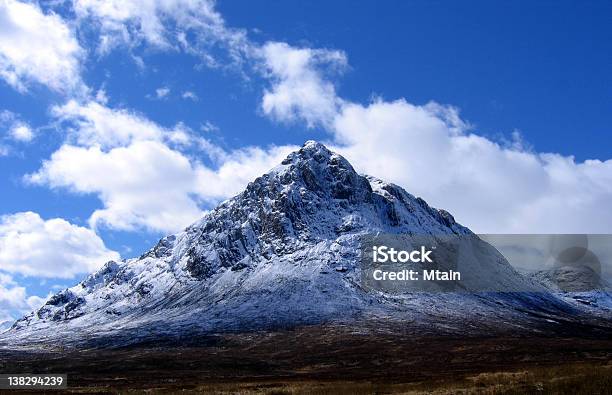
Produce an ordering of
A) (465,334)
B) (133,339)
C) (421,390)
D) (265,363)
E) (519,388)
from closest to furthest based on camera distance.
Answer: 1. (519,388)
2. (421,390)
3. (265,363)
4. (465,334)
5. (133,339)

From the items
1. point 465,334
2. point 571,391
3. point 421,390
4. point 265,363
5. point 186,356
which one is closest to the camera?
point 571,391

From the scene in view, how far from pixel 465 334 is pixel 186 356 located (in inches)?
3392

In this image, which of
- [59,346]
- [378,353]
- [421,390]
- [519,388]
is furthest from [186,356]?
[519,388]

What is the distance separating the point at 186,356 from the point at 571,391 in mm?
129504

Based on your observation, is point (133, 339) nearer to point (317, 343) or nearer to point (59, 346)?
point (59, 346)

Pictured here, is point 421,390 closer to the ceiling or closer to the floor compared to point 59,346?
closer to the ceiling

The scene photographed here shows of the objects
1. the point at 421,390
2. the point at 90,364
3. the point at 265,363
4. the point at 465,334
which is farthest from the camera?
the point at 465,334

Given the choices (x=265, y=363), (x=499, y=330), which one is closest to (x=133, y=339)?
(x=265, y=363)

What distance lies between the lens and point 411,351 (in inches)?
5276

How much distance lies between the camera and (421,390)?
41.8 m

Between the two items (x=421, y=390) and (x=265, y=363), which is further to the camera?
(x=265, y=363)

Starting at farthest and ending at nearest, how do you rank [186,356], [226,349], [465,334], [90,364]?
1. [465,334]
2. [226,349]
3. [186,356]
4. [90,364]

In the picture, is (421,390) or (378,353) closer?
(421,390)

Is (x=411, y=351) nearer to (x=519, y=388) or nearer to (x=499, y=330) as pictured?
(x=499, y=330)
